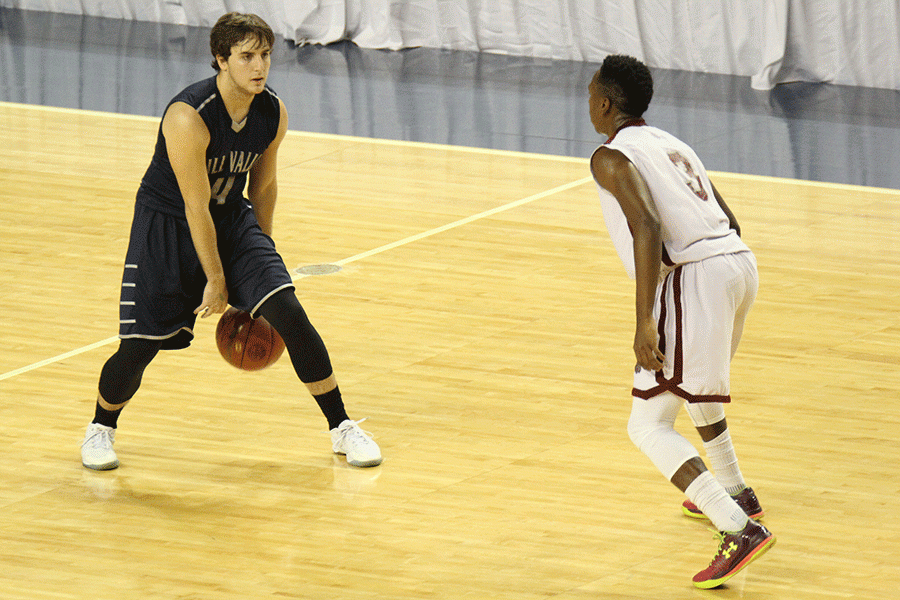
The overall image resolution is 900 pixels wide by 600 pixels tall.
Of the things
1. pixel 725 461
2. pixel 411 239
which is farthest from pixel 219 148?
pixel 411 239

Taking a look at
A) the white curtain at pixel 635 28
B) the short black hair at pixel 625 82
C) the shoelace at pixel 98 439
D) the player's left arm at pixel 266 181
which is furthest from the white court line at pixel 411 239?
the white curtain at pixel 635 28

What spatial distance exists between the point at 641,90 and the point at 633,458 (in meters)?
1.31

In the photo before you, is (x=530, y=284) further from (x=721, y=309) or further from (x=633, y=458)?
(x=721, y=309)

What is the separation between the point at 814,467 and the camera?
163 inches

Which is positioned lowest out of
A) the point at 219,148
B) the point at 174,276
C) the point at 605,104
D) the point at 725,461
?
the point at 725,461

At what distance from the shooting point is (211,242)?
3.88 m

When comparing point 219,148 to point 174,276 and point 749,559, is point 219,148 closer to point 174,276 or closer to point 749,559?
point 174,276

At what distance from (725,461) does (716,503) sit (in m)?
0.36

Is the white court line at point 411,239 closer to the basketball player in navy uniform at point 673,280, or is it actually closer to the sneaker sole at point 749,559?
the basketball player in navy uniform at point 673,280

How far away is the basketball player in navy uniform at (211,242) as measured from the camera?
386 cm

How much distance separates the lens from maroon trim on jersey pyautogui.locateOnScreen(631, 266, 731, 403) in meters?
3.32

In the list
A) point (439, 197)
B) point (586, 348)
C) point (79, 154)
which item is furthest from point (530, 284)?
point (79, 154)

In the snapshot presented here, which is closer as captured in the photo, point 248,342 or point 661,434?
point 661,434

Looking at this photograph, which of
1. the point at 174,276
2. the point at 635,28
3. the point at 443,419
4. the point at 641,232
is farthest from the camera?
the point at 635,28
